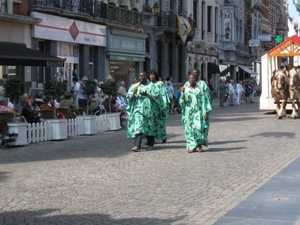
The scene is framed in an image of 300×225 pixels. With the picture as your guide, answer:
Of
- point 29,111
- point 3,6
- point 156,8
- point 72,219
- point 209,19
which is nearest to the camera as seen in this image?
point 72,219

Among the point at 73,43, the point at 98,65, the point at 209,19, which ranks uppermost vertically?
the point at 209,19

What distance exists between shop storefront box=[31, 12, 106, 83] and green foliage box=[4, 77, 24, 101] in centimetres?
1035

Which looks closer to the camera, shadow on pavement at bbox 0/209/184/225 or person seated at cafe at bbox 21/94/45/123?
shadow on pavement at bbox 0/209/184/225

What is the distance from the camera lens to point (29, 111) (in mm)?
17625

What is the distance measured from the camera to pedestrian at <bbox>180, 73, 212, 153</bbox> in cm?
1409

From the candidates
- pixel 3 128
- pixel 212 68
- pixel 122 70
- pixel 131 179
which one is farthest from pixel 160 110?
pixel 212 68

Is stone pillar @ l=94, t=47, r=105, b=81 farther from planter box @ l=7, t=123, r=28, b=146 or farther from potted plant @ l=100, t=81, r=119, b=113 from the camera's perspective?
planter box @ l=7, t=123, r=28, b=146

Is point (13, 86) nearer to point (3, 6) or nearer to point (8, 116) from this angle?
point (8, 116)

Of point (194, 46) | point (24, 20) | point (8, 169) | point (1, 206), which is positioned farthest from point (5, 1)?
point (194, 46)

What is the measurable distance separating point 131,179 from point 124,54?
1020 inches

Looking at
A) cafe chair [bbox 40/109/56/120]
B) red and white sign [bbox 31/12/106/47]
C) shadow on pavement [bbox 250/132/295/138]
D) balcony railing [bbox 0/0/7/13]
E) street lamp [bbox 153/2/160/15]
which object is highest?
street lamp [bbox 153/2/160/15]

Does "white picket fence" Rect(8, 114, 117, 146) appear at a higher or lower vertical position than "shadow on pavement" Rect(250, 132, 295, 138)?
higher

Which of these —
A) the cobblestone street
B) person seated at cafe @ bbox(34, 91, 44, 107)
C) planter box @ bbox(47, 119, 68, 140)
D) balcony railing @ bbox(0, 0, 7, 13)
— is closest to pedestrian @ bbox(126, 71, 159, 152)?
the cobblestone street

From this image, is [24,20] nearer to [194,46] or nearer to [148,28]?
[148,28]
